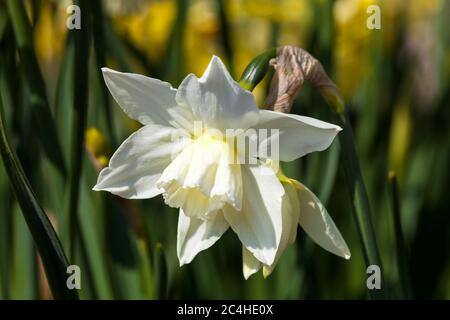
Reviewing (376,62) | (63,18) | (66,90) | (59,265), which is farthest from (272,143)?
(63,18)

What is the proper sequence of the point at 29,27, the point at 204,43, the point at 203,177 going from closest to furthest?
1. the point at 203,177
2. the point at 29,27
3. the point at 204,43

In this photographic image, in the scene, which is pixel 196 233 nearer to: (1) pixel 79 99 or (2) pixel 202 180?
(2) pixel 202 180

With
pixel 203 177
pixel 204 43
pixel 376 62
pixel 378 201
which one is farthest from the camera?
pixel 204 43

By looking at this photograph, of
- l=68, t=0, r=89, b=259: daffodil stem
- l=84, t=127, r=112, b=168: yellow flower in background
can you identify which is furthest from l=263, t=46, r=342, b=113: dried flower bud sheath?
l=84, t=127, r=112, b=168: yellow flower in background

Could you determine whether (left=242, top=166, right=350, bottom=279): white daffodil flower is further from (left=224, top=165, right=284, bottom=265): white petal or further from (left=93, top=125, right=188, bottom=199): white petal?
(left=93, top=125, right=188, bottom=199): white petal

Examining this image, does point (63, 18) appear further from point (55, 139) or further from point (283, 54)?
point (283, 54)

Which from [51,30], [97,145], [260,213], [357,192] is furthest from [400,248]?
[51,30]

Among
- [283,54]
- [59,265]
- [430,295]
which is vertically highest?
[283,54]
